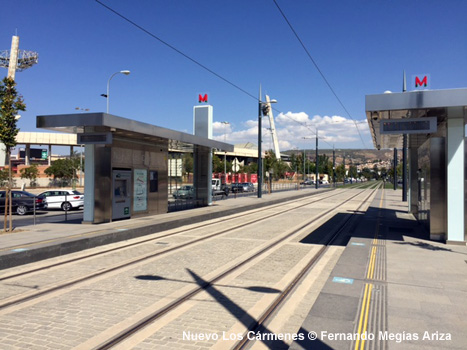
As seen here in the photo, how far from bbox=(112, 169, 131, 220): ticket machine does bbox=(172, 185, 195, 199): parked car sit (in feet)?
17.0

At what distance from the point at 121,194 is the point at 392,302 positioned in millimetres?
12734

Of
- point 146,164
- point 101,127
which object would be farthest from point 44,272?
point 146,164

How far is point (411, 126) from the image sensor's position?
1176 centimetres

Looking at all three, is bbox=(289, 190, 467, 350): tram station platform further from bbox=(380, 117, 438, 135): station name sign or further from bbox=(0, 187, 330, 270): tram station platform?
bbox=(0, 187, 330, 270): tram station platform

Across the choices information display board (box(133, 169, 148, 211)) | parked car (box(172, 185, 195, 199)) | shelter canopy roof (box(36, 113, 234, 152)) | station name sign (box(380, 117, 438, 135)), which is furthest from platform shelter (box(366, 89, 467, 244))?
parked car (box(172, 185, 195, 199))

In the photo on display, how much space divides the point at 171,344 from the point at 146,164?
14290 millimetres

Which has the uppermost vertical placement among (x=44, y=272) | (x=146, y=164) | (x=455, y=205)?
(x=146, y=164)

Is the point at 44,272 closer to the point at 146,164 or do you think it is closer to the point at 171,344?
the point at 171,344

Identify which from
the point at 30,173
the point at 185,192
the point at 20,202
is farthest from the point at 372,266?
the point at 30,173

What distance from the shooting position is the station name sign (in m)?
11.6

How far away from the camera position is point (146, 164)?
1861 cm

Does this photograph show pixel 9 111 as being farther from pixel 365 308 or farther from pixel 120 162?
pixel 365 308

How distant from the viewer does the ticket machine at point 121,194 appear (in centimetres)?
1620

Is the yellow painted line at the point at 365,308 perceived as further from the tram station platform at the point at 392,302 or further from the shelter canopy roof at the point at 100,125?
the shelter canopy roof at the point at 100,125
